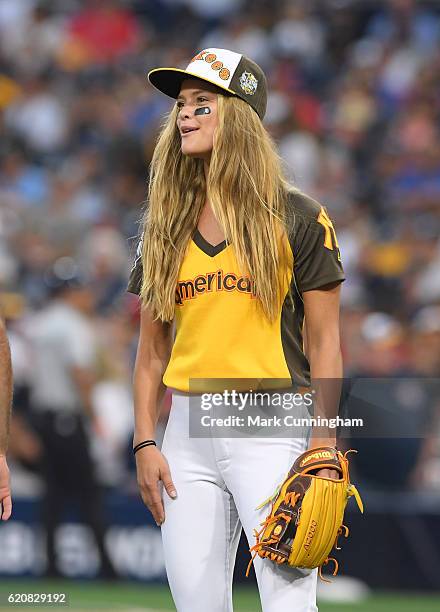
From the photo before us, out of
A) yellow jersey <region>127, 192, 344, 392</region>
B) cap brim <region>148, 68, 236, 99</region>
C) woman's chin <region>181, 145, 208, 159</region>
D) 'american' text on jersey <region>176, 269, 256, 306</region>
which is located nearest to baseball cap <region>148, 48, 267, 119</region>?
cap brim <region>148, 68, 236, 99</region>

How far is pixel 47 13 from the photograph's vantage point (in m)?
14.1

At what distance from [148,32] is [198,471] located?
11.3 m

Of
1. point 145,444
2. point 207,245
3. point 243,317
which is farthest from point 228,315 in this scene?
point 145,444

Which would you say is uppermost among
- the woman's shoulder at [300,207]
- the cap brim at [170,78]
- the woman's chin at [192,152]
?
the cap brim at [170,78]

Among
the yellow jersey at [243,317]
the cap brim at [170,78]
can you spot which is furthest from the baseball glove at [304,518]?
the cap brim at [170,78]

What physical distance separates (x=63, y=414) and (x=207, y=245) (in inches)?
192

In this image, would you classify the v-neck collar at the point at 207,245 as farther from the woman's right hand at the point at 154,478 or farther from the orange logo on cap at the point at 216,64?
the woman's right hand at the point at 154,478

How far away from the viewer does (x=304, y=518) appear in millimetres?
3629

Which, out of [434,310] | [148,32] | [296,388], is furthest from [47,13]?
[296,388]

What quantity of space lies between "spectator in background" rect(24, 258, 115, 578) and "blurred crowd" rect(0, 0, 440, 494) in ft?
0.17

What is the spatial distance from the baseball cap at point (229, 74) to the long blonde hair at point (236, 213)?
0.04 meters

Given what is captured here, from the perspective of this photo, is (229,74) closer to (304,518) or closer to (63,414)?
(304,518)

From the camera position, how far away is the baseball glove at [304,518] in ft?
11.9

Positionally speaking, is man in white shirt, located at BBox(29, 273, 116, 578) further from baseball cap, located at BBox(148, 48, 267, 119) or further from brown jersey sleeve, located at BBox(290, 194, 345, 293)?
brown jersey sleeve, located at BBox(290, 194, 345, 293)
